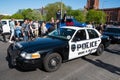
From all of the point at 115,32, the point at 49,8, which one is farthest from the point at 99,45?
the point at 49,8

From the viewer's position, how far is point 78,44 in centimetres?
643

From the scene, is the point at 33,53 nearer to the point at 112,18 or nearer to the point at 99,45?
the point at 99,45

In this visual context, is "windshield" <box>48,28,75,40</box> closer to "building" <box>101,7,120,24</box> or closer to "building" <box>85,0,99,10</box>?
"building" <box>85,0,99,10</box>

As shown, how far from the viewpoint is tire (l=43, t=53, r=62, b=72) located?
5.38 m

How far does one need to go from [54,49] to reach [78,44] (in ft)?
4.14

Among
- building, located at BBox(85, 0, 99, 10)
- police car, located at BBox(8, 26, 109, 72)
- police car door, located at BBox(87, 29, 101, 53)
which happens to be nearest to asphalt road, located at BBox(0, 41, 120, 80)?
police car, located at BBox(8, 26, 109, 72)

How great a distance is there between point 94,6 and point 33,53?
10412 cm

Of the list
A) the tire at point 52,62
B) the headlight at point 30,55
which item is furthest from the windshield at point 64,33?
the headlight at point 30,55

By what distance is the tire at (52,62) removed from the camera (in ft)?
17.7

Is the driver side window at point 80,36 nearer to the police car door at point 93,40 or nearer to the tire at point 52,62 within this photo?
the police car door at point 93,40

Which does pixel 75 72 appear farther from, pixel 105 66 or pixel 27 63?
pixel 27 63

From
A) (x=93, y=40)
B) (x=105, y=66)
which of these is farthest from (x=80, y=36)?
(x=105, y=66)

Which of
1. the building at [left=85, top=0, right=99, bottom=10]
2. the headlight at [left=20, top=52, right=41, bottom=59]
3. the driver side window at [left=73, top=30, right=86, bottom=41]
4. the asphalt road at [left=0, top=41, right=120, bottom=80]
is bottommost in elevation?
the asphalt road at [left=0, top=41, right=120, bottom=80]

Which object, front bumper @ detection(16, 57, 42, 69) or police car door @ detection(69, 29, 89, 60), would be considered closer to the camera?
front bumper @ detection(16, 57, 42, 69)
